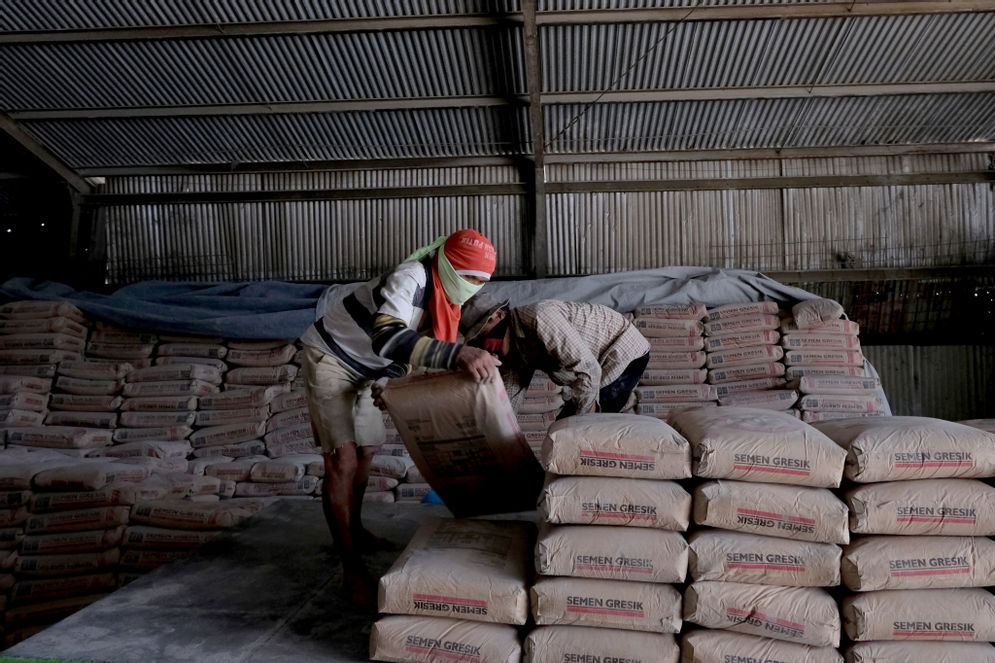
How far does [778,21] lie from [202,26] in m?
4.66

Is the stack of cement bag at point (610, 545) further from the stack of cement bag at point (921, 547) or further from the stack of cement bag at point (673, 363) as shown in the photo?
the stack of cement bag at point (673, 363)

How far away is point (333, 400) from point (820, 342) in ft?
13.5

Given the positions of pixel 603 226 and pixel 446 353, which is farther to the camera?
pixel 603 226

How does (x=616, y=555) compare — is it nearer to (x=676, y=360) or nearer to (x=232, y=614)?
(x=232, y=614)

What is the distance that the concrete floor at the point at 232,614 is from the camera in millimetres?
2096

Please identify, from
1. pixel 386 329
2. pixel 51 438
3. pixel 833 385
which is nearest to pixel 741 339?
pixel 833 385

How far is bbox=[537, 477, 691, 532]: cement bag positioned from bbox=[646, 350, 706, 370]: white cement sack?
3298mm

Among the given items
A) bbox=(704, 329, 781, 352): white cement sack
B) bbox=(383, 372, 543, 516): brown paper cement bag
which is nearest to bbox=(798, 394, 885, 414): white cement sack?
bbox=(704, 329, 781, 352): white cement sack

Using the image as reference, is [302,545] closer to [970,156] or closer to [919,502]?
[919,502]

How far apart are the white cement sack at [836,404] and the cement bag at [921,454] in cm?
310

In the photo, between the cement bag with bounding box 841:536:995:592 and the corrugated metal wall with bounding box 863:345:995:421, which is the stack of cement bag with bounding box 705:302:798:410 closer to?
the corrugated metal wall with bounding box 863:345:995:421

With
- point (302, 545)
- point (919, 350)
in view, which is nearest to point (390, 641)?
point (302, 545)

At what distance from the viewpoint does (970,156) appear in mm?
6527

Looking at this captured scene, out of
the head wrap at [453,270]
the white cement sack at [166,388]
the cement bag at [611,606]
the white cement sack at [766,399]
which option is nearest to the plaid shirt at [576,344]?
the head wrap at [453,270]
